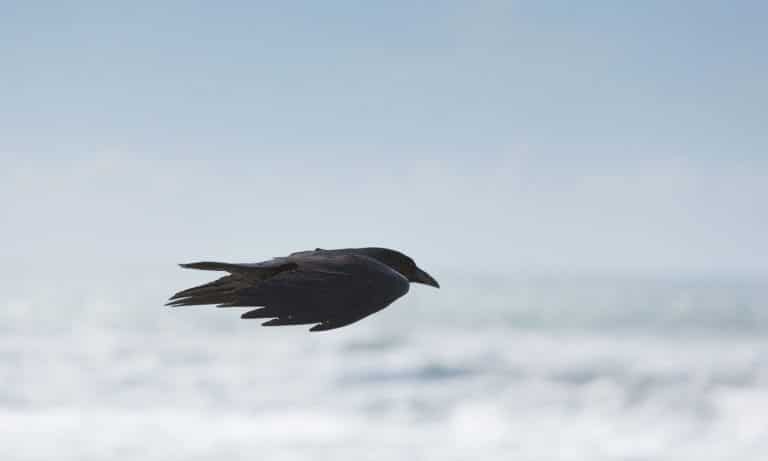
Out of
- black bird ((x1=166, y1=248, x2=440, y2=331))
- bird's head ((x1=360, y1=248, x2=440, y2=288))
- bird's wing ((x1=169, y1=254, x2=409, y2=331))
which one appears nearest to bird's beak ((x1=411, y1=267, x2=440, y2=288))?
bird's head ((x1=360, y1=248, x2=440, y2=288))

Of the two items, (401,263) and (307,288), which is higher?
(401,263)

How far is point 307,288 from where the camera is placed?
229 inches

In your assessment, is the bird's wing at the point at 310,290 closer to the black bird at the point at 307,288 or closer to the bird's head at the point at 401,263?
the black bird at the point at 307,288

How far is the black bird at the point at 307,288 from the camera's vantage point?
5562 millimetres

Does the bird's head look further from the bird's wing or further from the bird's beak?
the bird's wing

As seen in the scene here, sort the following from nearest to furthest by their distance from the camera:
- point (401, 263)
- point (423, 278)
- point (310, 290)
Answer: point (310, 290) → point (401, 263) → point (423, 278)

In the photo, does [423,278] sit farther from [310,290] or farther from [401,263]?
[310,290]

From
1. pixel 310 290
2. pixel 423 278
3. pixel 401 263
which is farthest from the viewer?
pixel 423 278

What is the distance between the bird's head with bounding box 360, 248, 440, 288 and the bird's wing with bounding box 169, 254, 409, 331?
55cm

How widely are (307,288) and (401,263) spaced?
171cm

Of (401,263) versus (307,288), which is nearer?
(307,288)

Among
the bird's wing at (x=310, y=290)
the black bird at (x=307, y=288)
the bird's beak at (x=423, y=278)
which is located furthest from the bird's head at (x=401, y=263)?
the bird's wing at (x=310, y=290)

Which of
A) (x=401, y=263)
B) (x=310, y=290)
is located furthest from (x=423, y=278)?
(x=310, y=290)

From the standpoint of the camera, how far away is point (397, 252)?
7.34m
